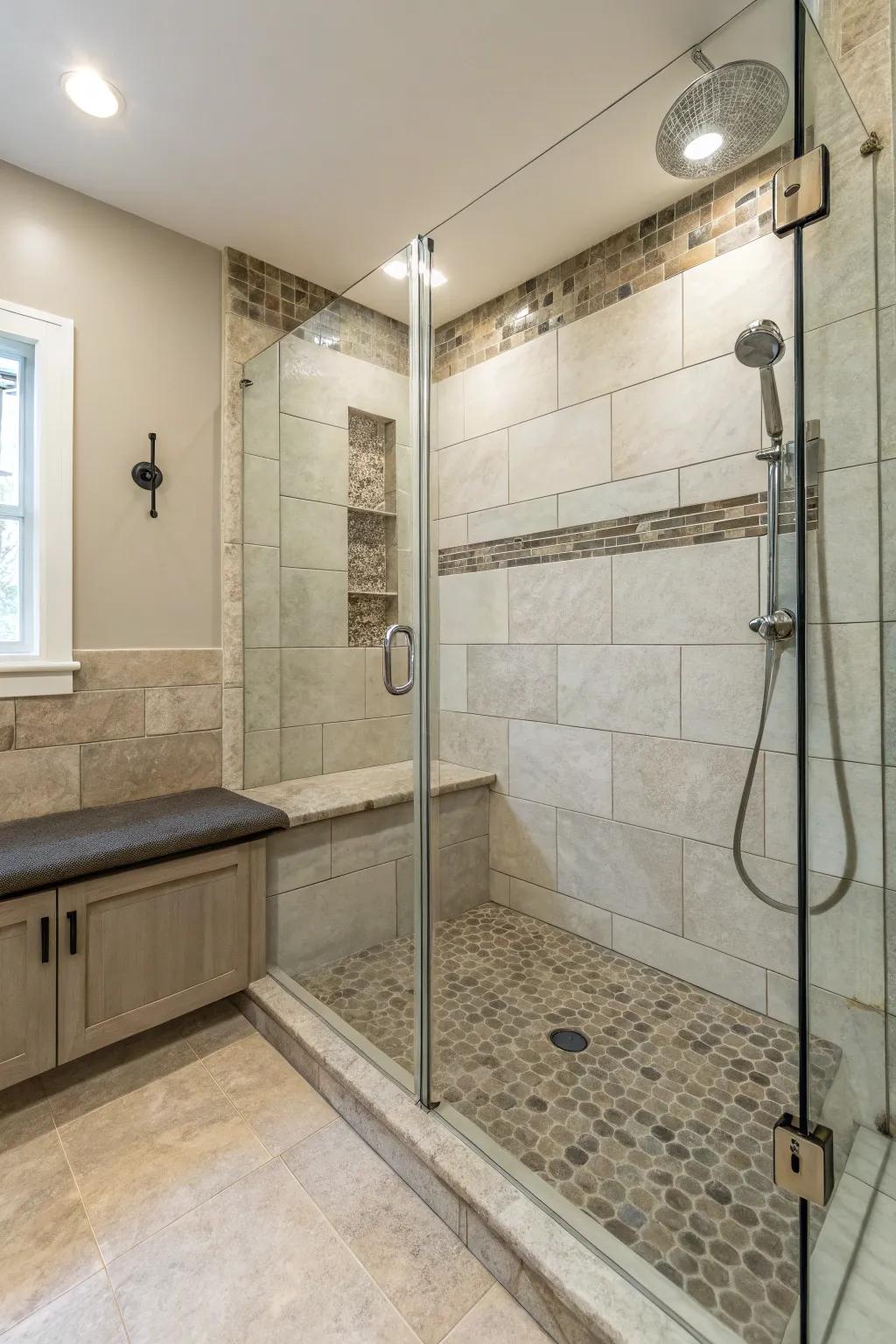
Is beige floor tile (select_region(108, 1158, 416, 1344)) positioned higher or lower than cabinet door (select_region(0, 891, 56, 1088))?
lower

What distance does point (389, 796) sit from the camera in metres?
2.09

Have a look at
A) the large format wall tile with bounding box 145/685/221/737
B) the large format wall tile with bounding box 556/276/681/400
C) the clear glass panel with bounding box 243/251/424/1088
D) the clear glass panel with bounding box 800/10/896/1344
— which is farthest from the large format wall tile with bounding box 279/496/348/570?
the clear glass panel with bounding box 800/10/896/1344

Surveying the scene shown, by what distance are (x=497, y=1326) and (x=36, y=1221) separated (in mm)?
970

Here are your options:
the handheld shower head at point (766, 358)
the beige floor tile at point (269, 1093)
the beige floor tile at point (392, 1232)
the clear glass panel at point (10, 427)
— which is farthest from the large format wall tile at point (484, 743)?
the clear glass panel at point (10, 427)

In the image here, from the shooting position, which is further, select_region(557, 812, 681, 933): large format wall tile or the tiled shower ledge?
select_region(557, 812, 681, 933): large format wall tile

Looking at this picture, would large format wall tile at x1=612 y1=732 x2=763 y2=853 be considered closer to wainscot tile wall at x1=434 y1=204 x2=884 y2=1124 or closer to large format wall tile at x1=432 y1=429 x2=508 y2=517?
wainscot tile wall at x1=434 y1=204 x2=884 y2=1124

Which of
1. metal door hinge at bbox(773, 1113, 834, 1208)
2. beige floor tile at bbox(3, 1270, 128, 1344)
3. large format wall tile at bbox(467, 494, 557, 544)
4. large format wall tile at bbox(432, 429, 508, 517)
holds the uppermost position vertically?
large format wall tile at bbox(432, 429, 508, 517)

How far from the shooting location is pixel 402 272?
1602 millimetres

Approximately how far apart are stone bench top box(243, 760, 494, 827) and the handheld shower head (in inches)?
51.2

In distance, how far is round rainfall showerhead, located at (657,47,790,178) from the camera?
4.07 feet

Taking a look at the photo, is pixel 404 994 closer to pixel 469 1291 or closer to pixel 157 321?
pixel 469 1291

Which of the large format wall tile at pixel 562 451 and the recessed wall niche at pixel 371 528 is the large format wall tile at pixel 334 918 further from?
the large format wall tile at pixel 562 451

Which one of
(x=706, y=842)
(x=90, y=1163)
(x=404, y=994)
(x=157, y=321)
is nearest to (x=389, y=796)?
(x=404, y=994)

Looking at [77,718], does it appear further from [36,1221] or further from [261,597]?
[36,1221]
